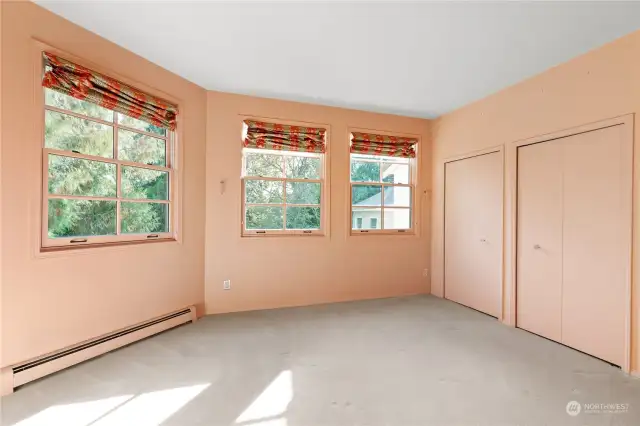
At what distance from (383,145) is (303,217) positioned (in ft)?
4.98

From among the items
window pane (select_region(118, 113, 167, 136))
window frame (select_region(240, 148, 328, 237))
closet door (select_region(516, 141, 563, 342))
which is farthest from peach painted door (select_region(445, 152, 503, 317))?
window pane (select_region(118, 113, 167, 136))

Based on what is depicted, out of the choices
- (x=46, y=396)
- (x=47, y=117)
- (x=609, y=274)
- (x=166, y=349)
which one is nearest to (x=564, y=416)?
(x=609, y=274)

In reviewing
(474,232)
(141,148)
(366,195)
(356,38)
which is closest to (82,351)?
(141,148)

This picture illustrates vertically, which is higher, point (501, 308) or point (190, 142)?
point (190, 142)

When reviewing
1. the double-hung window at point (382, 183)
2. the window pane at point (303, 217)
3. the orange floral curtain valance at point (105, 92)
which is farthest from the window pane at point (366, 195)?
the orange floral curtain valance at point (105, 92)

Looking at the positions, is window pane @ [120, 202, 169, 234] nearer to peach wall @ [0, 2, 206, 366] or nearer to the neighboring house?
peach wall @ [0, 2, 206, 366]

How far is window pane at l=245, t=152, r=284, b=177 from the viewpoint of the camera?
13.0 ft

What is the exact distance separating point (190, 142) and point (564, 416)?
3.88 meters

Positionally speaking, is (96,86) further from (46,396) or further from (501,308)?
(501,308)

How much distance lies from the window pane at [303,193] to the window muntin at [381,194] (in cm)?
53

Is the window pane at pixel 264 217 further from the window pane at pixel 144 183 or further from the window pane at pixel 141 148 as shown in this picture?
the window pane at pixel 141 148

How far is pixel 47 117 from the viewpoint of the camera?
240 centimetres

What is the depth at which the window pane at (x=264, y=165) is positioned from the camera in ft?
13.0

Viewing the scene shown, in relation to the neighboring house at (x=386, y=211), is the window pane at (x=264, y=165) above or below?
above
